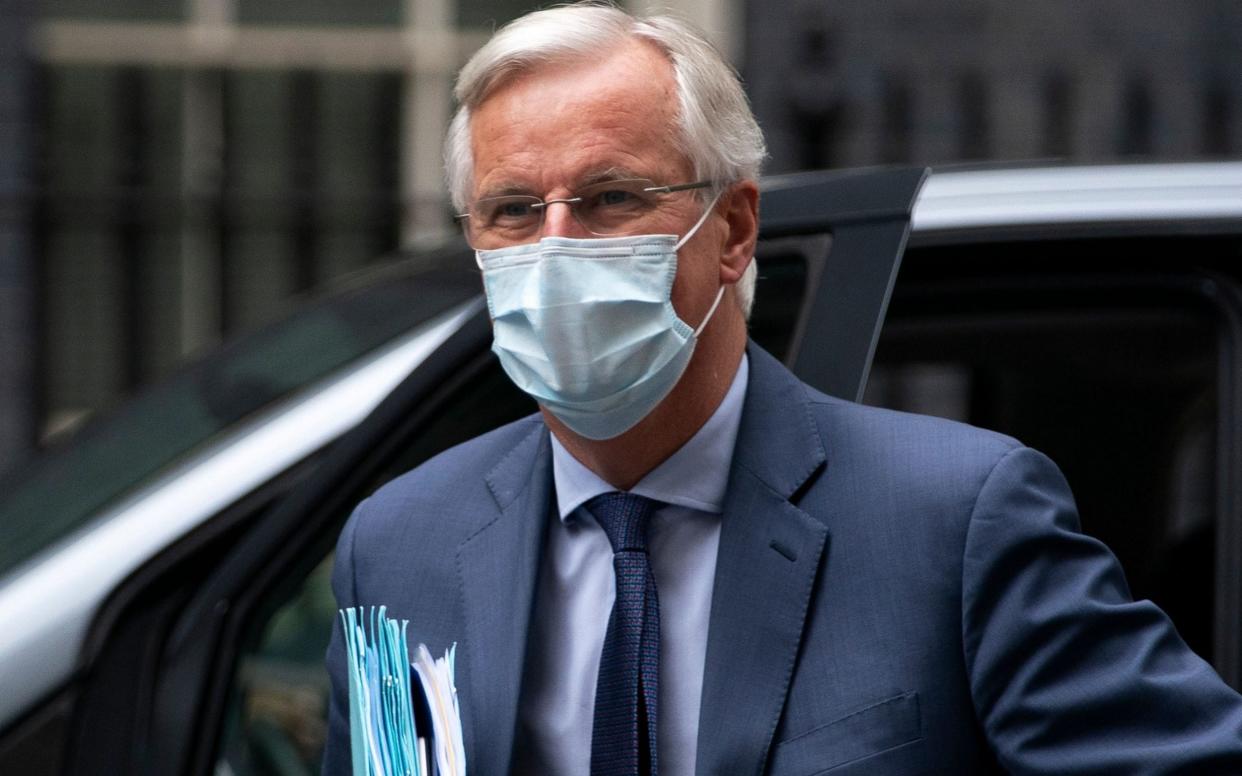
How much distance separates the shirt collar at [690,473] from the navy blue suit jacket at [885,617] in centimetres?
3

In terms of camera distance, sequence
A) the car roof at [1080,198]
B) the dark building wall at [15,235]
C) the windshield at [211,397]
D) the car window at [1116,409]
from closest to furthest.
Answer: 1. the car roof at [1080,198]
2. the windshield at [211,397]
3. the car window at [1116,409]
4. the dark building wall at [15,235]

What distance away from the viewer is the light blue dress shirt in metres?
1.72

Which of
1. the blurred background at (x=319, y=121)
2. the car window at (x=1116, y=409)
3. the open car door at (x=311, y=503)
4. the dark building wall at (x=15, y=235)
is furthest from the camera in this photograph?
the blurred background at (x=319, y=121)

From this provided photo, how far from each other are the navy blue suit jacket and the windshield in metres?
0.65

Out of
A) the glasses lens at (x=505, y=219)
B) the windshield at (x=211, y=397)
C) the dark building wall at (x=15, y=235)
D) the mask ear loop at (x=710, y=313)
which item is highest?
the glasses lens at (x=505, y=219)

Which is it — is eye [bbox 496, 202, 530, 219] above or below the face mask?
above

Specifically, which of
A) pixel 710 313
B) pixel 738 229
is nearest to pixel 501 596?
pixel 710 313

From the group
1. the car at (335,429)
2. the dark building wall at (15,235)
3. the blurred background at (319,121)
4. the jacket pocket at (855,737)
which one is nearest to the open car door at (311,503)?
the car at (335,429)

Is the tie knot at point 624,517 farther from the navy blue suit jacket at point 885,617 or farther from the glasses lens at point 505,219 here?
the glasses lens at point 505,219

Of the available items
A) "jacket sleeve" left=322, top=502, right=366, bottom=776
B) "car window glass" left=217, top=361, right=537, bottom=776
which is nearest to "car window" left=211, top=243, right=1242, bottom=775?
"car window glass" left=217, top=361, right=537, bottom=776

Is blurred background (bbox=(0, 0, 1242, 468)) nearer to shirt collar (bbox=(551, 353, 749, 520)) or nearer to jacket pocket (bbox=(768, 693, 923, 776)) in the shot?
shirt collar (bbox=(551, 353, 749, 520))

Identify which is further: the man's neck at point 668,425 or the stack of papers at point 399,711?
the man's neck at point 668,425

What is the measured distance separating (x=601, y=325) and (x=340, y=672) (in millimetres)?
497

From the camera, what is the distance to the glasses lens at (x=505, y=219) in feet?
5.86
